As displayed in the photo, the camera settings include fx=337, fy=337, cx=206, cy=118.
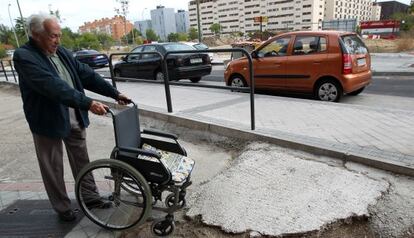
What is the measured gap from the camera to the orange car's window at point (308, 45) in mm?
7047

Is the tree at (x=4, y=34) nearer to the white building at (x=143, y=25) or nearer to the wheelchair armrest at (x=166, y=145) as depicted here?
the white building at (x=143, y=25)

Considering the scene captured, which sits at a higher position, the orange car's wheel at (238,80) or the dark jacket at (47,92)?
the dark jacket at (47,92)

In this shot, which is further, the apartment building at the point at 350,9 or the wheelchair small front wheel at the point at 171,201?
the apartment building at the point at 350,9

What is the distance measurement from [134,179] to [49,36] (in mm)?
1224

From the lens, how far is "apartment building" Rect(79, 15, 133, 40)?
111 m

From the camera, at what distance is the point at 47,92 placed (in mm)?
2404

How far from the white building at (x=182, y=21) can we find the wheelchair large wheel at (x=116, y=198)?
129 metres

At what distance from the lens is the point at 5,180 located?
3.95 meters

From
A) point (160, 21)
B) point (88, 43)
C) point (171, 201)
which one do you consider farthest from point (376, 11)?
point (171, 201)

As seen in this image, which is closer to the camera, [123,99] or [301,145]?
[123,99]

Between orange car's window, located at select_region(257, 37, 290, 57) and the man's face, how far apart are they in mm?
5943

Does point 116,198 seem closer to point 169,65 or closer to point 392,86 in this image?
point 169,65

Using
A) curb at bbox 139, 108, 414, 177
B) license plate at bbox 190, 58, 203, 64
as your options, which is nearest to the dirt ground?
curb at bbox 139, 108, 414, 177

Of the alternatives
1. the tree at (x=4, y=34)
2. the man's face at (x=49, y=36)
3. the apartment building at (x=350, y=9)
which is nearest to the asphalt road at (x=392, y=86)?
the man's face at (x=49, y=36)
